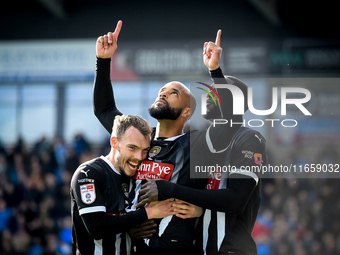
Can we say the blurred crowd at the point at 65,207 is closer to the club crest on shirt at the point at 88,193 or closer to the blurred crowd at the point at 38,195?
the blurred crowd at the point at 38,195

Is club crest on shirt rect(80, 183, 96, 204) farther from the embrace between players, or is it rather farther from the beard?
the beard

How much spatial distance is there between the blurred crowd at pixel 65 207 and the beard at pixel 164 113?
24.8 ft

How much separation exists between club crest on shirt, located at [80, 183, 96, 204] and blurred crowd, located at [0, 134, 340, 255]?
26.1 ft

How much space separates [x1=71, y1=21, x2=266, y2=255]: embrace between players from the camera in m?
4.25

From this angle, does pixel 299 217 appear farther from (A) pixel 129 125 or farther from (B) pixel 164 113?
(A) pixel 129 125

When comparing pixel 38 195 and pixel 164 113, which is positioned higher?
pixel 164 113

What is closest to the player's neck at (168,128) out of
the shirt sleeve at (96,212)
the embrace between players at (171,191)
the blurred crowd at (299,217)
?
the embrace between players at (171,191)

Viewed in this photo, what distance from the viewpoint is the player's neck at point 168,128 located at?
15.7 ft

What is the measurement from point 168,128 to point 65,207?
9.24 metres

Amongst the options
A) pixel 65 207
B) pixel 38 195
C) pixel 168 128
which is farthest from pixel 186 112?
pixel 38 195

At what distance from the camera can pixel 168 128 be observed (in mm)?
4801

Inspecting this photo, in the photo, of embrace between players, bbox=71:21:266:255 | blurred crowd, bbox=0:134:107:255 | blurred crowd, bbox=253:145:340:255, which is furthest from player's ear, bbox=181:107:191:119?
blurred crowd, bbox=0:134:107:255

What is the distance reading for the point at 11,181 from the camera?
14.9 meters

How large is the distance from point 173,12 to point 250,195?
540 inches
